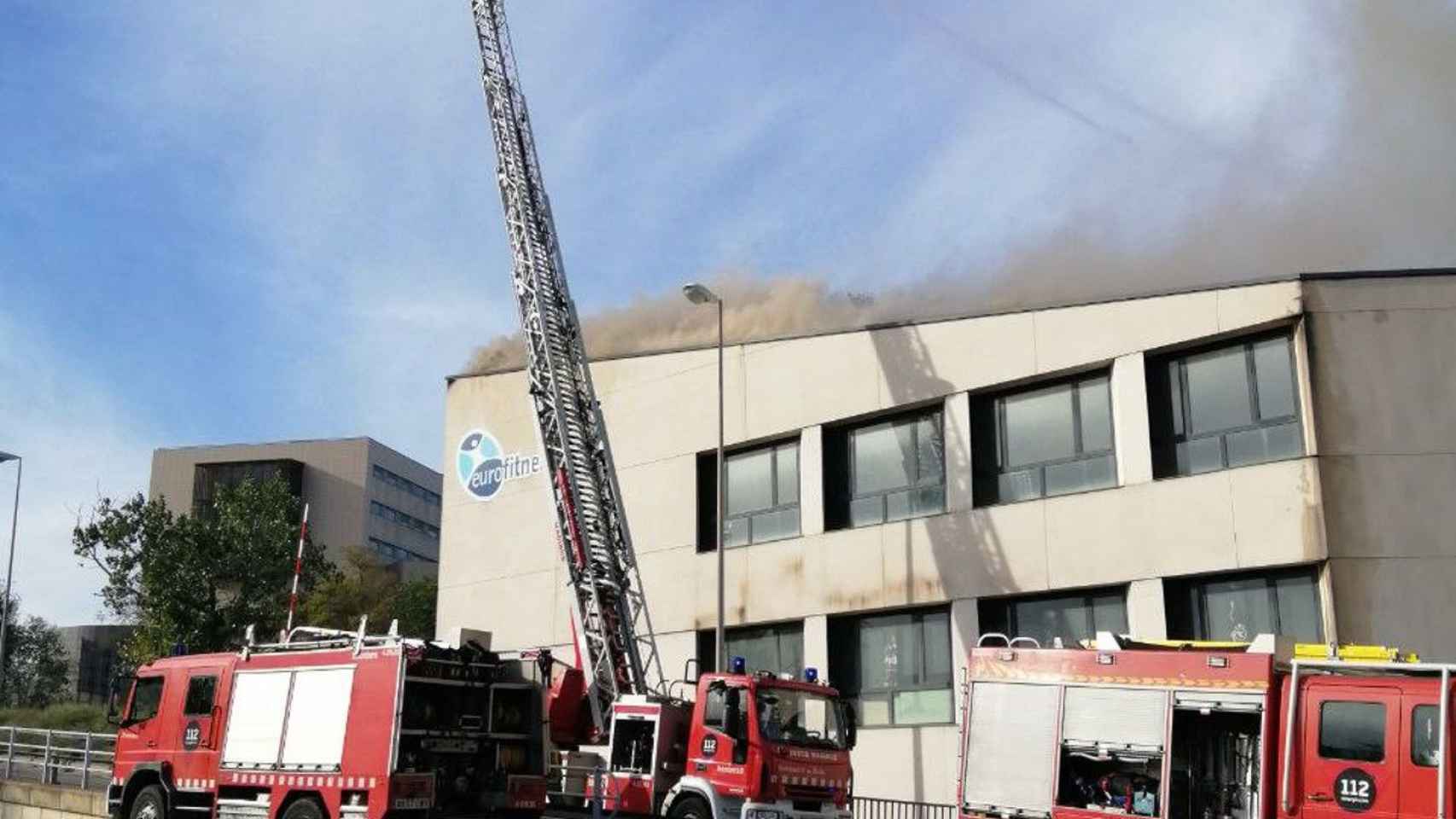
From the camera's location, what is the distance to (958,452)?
76.9ft

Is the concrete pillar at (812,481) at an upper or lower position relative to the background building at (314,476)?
lower

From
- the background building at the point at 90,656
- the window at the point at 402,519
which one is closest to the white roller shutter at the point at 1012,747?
the window at the point at 402,519

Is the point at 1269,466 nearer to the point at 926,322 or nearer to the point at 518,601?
the point at 926,322

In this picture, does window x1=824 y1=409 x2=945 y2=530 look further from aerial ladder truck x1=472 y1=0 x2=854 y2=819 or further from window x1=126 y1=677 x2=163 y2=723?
window x1=126 y1=677 x2=163 y2=723

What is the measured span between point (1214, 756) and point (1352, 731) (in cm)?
136

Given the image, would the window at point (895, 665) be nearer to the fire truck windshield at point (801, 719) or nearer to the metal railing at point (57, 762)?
the fire truck windshield at point (801, 719)

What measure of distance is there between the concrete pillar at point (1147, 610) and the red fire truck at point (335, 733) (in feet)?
32.3

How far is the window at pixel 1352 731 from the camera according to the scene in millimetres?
10977

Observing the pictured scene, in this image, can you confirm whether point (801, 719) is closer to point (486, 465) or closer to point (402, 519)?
point (486, 465)

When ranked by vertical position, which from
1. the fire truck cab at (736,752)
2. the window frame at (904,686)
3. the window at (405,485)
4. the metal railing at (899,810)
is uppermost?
the window at (405,485)

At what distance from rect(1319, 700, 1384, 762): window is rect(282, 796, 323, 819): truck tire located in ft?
36.5

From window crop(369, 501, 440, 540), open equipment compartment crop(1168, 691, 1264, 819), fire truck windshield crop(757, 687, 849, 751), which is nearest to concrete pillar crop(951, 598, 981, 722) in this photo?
fire truck windshield crop(757, 687, 849, 751)

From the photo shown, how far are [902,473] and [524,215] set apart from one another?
8.59 metres

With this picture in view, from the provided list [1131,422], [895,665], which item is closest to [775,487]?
[895,665]
